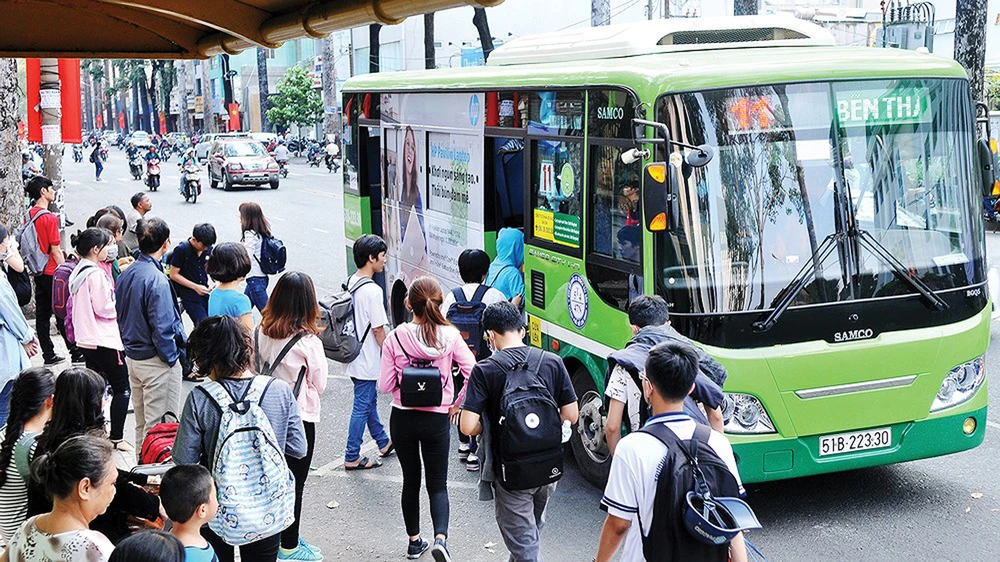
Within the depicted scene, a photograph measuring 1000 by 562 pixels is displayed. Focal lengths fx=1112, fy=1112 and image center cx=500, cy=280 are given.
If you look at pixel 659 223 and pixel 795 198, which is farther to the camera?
pixel 795 198

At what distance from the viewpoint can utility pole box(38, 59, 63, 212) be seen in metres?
13.9

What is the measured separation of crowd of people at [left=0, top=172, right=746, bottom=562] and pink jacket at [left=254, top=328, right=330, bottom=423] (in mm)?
10

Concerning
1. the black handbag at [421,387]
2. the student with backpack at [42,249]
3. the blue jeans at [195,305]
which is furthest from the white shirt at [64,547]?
the student with backpack at [42,249]

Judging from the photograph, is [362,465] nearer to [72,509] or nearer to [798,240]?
[798,240]

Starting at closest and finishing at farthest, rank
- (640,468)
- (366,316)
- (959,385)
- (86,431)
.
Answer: (640,468) < (86,431) < (959,385) < (366,316)

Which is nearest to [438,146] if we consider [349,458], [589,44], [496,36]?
[589,44]

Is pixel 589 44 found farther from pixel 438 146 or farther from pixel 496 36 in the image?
pixel 496 36

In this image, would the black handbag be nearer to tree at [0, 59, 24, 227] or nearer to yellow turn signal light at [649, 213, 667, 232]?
yellow turn signal light at [649, 213, 667, 232]

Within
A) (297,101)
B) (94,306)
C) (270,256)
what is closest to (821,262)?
(94,306)

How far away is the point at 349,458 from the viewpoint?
316 inches

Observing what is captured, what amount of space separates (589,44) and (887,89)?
2.30 meters

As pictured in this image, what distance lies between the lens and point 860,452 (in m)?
6.56

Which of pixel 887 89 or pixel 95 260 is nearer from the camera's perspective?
pixel 887 89

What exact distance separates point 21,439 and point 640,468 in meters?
2.55
